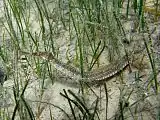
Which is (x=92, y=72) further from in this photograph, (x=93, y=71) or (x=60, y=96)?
Answer: (x=60, y=96)

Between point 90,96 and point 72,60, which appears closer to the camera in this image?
point 90,96

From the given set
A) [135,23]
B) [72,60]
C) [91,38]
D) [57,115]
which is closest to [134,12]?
[135,23]

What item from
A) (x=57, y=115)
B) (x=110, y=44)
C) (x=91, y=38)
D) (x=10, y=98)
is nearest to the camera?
(x=57, y=115)

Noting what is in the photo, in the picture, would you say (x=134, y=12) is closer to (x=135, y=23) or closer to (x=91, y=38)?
(x=135, y=23)

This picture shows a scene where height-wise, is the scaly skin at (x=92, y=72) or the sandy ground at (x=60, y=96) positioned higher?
the scaly skin at (x=92, y=72)

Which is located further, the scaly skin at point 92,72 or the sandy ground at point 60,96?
the scaly skin at point 92,72

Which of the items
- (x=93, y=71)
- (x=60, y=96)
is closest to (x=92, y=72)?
(x=93, y=71)

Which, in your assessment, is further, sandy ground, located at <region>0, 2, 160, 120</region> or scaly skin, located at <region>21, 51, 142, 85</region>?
scaly skin, located at <region>21, 51, 142, 85</region>

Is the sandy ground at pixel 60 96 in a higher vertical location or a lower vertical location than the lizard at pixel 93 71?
lower

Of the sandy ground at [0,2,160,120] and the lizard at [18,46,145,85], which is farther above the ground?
the lizard at [18,46,145,85]

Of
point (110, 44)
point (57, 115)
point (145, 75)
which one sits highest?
point (110, 44)

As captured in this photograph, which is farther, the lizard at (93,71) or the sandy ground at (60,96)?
the lizard at (93,71)
